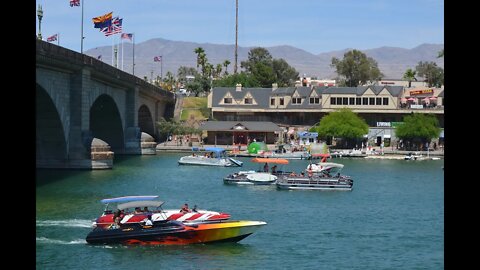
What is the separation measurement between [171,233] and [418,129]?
97.7 m

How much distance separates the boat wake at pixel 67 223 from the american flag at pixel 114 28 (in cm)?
3934

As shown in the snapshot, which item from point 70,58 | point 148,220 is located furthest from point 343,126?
point 148,220

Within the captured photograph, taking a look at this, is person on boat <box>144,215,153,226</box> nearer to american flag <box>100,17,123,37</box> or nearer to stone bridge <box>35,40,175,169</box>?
stone bridge <box>35,40,175,169</box>

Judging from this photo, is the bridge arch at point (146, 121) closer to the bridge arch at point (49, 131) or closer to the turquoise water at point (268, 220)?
the turquoise water at point (268, 220)

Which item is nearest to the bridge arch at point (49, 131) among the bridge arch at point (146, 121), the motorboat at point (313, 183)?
the motorboat at point (313, 183)

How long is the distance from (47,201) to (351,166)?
55185mm

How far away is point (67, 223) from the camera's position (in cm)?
4962

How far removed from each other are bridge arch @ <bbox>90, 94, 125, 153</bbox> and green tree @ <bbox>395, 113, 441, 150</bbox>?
47.5 meters

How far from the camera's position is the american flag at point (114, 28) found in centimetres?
8689

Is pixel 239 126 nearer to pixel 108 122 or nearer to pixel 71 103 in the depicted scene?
pixel 108 122
